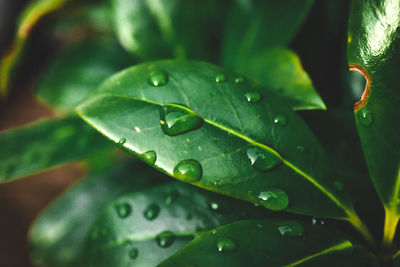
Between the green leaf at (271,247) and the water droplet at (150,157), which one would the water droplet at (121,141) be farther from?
the green leaf at (271,247)

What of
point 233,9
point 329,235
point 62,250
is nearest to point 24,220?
point 62,250

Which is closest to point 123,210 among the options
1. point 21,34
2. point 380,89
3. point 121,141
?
point 121,141

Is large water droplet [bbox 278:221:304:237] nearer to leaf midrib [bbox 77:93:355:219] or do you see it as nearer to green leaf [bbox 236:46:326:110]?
leaf midrib [bbox 77:93:355:219]

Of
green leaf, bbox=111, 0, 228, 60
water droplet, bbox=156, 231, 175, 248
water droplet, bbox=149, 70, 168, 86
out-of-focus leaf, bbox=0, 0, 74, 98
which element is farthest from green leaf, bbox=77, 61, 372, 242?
out-of-focus leaf, bbox=0, 0, 74, 98

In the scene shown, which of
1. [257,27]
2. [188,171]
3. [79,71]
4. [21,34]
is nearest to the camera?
[188,171]

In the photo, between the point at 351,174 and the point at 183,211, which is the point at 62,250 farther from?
the point at 351,174

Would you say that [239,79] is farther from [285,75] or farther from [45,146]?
[45,146]
